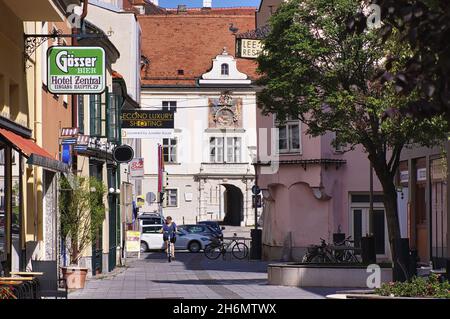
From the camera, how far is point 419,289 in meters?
15.0

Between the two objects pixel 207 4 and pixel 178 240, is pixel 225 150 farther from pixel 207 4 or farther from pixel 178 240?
pixel 178 240

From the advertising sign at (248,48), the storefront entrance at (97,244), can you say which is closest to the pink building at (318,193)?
the advertising sign at (248,48)

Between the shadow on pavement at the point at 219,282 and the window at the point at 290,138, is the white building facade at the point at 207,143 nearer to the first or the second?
the window at the point at 290,138

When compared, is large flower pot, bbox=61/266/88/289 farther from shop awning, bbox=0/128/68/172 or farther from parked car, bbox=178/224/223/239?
parked car, bbox=178/224/223/239

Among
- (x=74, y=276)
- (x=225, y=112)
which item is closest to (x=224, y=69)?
(x=225, y=112)

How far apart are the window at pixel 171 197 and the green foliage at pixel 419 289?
6517cm

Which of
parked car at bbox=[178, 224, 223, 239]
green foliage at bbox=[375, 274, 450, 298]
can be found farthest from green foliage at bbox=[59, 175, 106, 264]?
parked car at bbox=[178, 224, 223, 239]

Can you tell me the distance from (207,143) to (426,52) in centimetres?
7245

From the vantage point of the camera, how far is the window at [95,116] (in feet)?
101

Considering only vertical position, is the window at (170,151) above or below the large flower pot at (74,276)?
Answer: above

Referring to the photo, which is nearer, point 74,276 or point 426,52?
point 426,52

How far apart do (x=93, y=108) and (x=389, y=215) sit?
996cm

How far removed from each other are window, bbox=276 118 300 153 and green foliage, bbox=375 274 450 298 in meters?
28.5

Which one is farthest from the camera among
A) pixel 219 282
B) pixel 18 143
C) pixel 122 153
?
pixel 122 153
